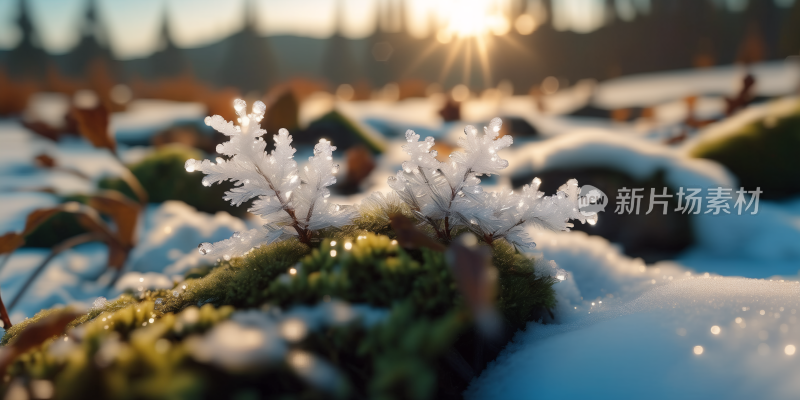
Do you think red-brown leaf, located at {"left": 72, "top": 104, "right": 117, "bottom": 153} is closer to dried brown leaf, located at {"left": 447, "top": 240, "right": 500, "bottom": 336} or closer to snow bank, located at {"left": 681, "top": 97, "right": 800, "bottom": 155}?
dried brown leaf, located at {"left": 447, "top": 240, "right": 500, "bottom": 336}

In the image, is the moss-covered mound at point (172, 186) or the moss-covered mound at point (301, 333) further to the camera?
the moss-covered mound at point (172, 186)

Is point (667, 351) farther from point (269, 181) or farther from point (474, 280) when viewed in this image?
point (269, 181)

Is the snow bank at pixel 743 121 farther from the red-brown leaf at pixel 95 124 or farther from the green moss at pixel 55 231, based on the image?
the green moss at pixel 55 231

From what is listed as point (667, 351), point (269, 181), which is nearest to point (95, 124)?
point (269, 181)

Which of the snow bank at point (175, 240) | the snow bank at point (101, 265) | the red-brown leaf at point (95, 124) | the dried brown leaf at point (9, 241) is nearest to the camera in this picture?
the dried brown leaf at point (9, 241)

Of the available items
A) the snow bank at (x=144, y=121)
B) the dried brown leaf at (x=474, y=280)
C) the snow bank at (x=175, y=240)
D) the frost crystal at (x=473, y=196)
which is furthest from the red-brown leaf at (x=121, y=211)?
the snow bank at (x=144, y=121)

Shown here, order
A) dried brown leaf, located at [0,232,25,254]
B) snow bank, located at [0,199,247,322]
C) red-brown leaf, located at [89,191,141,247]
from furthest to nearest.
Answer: red-brown leaf, located at [89,191,141,247], snow bank, located at [0,199,247,322], dried brown leaf, located at [0,232,25,254]

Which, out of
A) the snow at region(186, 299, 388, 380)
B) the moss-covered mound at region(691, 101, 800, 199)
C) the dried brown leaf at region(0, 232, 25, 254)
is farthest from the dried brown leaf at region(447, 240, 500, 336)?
the moss-covered mound at region(691, 101, 800, 199)

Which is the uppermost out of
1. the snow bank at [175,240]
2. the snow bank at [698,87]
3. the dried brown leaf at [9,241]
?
the snow bank at [698,87]
